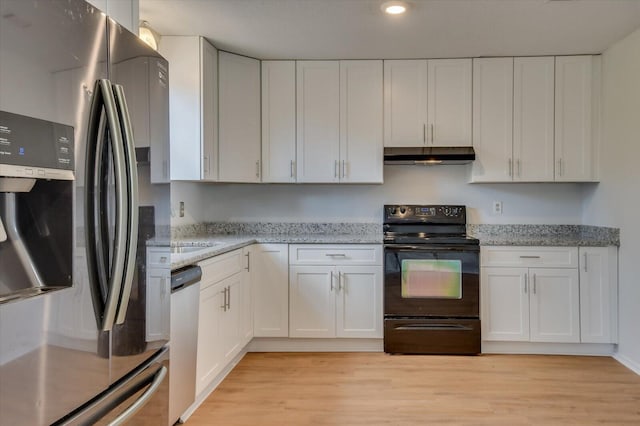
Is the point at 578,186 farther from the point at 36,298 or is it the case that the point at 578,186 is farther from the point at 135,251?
the point at 36,298

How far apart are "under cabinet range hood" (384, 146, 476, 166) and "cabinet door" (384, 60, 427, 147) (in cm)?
8

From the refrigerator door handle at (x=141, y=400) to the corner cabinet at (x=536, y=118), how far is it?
9.30 ft

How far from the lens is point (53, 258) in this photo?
3.52 ft

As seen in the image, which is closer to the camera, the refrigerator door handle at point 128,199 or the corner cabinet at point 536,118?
the refrigerator door handle at point 128,199

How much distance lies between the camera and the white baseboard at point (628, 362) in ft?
9.80

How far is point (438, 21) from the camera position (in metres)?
2.81

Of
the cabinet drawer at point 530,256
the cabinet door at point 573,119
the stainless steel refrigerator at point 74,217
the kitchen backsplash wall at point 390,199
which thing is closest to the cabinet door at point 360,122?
the kitchen backsplash wall at point 390,199

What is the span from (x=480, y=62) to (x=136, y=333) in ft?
Answer: 10.6

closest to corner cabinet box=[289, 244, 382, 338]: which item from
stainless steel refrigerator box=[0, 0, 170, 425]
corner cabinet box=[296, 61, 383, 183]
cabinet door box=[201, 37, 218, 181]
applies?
corner cabinet box=[296, 61, 383, 183]

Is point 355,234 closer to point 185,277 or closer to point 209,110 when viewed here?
point 209,110

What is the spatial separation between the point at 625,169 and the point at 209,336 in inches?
118

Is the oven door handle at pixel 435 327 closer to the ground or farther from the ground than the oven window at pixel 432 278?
closer to the ground

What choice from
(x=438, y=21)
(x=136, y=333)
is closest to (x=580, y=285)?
(x=438, y=21)

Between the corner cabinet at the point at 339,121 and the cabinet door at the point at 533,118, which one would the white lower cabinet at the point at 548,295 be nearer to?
the cabinet door at the point at 533,118
